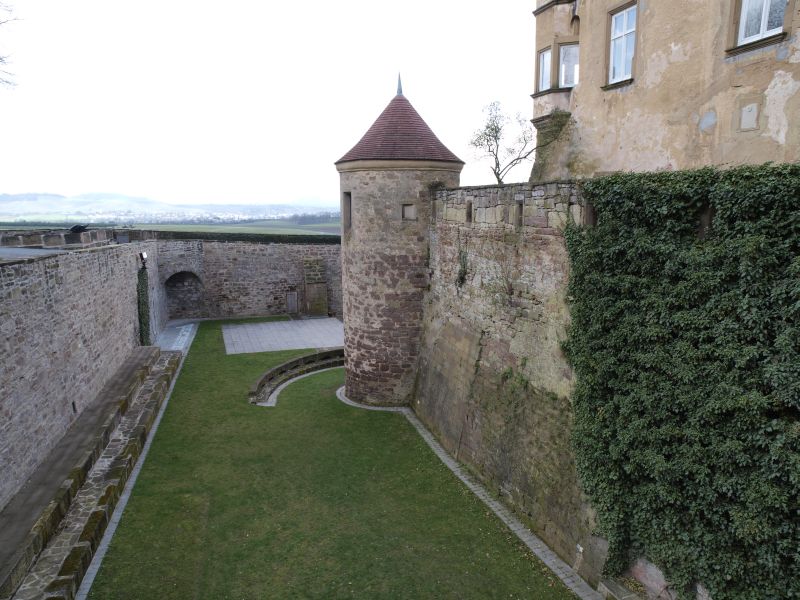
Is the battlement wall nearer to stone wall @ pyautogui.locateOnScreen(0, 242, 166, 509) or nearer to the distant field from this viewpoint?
stone wall @ pyautogui.locateOnScreen(0, 242, 166, 509)

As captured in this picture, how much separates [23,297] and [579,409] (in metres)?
9.79

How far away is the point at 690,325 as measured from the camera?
6.23 meters

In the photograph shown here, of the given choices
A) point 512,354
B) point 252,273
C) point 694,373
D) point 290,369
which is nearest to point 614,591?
point 694,373

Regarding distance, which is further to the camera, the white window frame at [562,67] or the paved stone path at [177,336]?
the paved stone path at [177,336]

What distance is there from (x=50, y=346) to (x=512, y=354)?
9230 millimetres

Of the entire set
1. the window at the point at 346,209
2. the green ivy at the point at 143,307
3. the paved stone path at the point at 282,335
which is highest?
the window at the point at 346,209

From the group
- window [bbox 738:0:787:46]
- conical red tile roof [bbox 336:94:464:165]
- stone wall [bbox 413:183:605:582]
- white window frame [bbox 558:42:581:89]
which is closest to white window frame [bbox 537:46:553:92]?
white window frame [bbox 558:42:581:89]

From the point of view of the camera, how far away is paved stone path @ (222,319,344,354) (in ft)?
69.9

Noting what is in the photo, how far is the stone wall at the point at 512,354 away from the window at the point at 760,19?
12.8 ft

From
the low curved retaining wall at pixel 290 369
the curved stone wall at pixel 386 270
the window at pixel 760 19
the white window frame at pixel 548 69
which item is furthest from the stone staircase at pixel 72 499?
the white window frame at pixel 548 69

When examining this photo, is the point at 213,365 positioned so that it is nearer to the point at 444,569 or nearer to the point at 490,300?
the point at 490,300

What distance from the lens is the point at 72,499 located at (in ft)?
29.8

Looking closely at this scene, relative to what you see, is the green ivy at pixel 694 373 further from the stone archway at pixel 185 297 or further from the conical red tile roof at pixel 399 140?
the stone archway at pixel 185 297

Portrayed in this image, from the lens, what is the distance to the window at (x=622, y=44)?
1088cm
